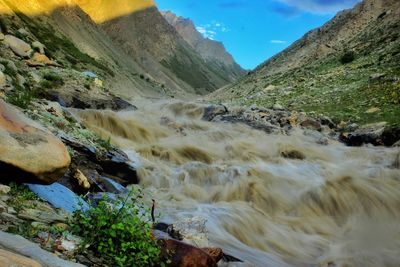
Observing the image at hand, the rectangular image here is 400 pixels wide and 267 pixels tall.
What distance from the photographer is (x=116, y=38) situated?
453 ft

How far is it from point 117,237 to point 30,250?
1.32 meters

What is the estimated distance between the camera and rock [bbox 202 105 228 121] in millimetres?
28844

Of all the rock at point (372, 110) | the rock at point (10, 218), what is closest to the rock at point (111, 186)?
the rock at point (10, 218)

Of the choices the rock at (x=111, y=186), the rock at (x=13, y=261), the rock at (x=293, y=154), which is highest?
the rock at (x=293, y=154)

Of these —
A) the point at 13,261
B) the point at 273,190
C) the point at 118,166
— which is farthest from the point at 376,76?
the point at 13,261

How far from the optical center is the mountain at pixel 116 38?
7106 centimetres

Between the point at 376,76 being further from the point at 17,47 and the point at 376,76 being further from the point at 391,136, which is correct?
the point at 17,47

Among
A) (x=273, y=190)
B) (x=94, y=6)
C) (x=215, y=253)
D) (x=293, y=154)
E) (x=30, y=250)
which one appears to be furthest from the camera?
(x=94, y=6)

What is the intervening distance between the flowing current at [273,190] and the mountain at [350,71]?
6.20m

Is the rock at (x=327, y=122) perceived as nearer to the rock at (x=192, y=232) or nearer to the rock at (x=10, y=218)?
the rock at (x=192, y=232)

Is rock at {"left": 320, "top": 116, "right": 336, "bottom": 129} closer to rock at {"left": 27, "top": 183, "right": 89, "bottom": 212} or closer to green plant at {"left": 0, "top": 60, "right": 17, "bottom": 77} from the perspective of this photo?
green plant at {"left": 0, "top": 60, "right": 17, "bottom": 77}

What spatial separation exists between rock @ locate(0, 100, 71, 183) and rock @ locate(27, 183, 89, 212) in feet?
0.89

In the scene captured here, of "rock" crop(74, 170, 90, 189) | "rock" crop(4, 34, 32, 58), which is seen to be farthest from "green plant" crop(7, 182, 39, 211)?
"rock" crop(4, 34, 32, 58)

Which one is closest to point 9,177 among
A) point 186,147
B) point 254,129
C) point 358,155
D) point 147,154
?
point 147,154
